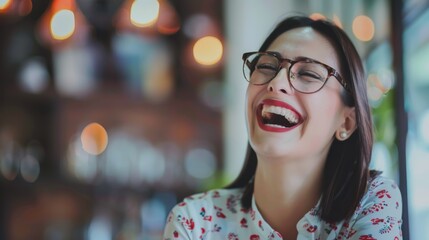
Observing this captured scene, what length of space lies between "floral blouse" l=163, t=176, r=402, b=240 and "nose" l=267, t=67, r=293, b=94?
8.3 inches

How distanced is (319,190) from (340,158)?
0.07 metres

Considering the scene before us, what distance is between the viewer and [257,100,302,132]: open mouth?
38.4 inches

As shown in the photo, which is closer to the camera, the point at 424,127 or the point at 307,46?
the point at 307,46

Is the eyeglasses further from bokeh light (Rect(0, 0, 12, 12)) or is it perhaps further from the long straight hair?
bokeh light (Rect(0, 0, 12, 12))

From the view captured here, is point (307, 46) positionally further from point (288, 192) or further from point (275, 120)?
point (288, 192)

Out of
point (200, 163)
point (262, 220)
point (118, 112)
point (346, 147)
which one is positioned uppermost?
point (346, 147)

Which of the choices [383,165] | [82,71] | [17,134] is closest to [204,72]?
[82,71]

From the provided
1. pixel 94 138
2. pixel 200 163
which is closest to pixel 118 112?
pixel 94 138

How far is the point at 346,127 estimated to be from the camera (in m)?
1.05

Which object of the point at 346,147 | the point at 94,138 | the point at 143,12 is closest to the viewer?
the point at 346,147

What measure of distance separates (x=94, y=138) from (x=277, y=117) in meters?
2.33

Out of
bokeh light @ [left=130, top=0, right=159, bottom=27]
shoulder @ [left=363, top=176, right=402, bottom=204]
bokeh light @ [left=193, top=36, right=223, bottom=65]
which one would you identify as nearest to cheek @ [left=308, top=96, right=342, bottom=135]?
shoulder @ [left=363, top=176, right=402, bottom=204]

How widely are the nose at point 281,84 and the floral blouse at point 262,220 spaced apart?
0.21 metres

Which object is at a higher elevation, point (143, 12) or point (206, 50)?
point (143, 12)
